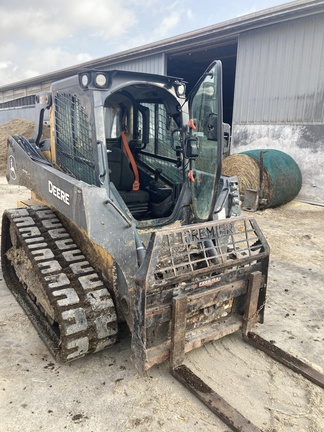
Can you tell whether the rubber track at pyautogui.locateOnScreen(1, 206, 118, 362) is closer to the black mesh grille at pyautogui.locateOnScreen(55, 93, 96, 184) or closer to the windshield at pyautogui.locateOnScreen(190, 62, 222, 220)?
the black mesh grille at pyautogui.locateOnScreen(55, 93, 96, 184)

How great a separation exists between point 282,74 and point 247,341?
9144mm

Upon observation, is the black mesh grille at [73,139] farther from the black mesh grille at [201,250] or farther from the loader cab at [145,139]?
the black mesh grille at [201,250]

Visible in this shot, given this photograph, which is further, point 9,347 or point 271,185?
point 271,185

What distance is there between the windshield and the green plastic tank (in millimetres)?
5738

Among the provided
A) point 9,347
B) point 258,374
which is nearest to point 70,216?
point 9,347

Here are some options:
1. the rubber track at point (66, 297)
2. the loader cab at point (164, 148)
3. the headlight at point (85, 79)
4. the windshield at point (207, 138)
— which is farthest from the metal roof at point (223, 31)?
the rubber track at point (66, 297)

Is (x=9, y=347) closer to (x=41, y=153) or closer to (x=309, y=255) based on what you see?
(x=41, y=153)

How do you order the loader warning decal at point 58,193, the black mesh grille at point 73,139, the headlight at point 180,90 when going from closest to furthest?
→ the loader warning decal at point 58,193 → the black mesh grille at point 73,139 → the headlight at point 180,90

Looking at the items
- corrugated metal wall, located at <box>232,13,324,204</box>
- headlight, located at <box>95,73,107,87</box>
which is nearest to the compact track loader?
headlight, located at <box>95,73,107,87</box>

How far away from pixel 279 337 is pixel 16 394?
2382 mm

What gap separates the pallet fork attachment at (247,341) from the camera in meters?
2.37

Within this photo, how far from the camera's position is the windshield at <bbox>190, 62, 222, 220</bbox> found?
3.08 m

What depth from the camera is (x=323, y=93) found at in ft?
31.1

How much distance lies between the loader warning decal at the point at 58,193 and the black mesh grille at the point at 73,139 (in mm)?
332
